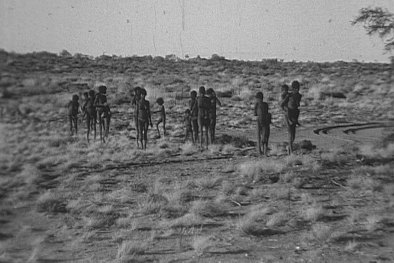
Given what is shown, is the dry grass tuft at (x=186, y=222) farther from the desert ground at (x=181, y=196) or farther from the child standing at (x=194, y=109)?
the child standing at (x=194, y=109)

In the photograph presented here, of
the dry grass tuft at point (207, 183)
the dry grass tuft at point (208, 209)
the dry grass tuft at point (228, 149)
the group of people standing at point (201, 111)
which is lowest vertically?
the dry grass tuft at point (228, 149)

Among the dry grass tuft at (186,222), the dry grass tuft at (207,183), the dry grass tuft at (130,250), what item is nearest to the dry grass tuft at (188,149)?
the dry grass tuft at (207,183)

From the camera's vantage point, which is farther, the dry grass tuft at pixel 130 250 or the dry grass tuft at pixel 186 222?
the dry grass tuft at pixel 186 222

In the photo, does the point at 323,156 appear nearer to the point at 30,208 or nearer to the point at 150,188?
the point at 150,188

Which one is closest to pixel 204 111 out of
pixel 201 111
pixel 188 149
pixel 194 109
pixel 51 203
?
pixel 201 111

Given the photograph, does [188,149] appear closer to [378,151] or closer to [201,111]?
[201,111]

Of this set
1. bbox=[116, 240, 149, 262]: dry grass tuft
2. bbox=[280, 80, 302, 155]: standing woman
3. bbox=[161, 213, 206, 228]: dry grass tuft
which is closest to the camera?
bbox=[116, 240, 149, 262]: dry grass tuft

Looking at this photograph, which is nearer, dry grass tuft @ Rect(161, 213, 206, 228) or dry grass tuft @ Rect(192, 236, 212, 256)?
dry grass tuft @ Rect(192, 236, 212, 256)

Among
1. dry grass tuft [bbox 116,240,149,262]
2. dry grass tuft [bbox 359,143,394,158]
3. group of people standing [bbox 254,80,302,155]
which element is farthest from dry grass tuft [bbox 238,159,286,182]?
dry grass tuft [bbox 116,240,149,262]

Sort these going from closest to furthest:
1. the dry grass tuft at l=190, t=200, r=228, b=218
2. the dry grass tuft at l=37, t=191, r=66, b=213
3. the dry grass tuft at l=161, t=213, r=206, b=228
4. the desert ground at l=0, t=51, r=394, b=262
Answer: the desert ground at l=0, t=51, r=394, b=262 < the dry grass tuft at l=161, t=213, r=206, b=228 < the dry grass tuft at l=190, t=200, r=228, b=218 < the dry grass tuft at l=37, t=191, r=66, b=213

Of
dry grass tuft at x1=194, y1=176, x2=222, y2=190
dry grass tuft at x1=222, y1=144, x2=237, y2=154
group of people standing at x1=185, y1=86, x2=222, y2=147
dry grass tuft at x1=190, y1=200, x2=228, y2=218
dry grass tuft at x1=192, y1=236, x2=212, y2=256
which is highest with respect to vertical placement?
group of people standing at x1=185, y1=86, x2=222, y2=147

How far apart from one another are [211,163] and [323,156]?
11.9 feet

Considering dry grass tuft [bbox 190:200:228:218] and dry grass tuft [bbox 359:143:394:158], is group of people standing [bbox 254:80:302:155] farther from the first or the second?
dry grass tuft [bbox 190:200:228:218]

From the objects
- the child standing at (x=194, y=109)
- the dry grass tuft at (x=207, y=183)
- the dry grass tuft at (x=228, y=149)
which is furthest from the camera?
the dry grass tuft at (x=228, y=149)
